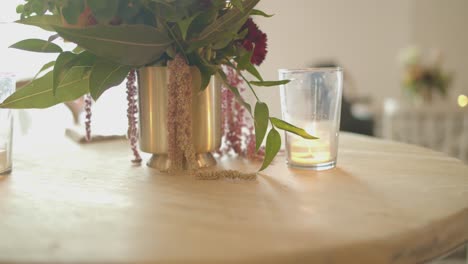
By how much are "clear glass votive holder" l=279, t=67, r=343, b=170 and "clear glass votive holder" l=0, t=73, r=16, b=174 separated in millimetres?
430

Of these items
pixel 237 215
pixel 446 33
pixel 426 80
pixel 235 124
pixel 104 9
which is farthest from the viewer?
pixel 446 33

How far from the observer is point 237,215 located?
46 cm

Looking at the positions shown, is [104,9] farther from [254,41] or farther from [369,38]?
[369,38]

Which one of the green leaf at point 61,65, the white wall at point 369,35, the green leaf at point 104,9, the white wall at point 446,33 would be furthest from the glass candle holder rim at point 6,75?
the white wall at point 446,33

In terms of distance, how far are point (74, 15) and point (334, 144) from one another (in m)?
0.44

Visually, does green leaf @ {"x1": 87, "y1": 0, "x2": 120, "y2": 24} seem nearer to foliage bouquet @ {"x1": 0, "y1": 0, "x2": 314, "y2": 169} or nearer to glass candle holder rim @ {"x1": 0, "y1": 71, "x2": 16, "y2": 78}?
foliage bouquet @ {"x1": 0, "y1": 0, "x2": 314, "y2": 169}

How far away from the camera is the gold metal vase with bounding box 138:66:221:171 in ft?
2.31

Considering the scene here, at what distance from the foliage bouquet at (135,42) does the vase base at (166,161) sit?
0.13 meters

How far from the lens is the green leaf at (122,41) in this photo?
1.82 ft

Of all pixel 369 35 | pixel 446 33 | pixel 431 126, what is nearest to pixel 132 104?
pixel 431 126

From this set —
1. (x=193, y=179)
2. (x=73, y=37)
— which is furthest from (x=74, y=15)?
(x=193, y=179)

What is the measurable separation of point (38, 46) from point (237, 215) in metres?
0.40

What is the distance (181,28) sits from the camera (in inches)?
→ 23.8

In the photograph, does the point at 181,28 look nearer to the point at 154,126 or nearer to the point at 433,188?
the point at 154,126
